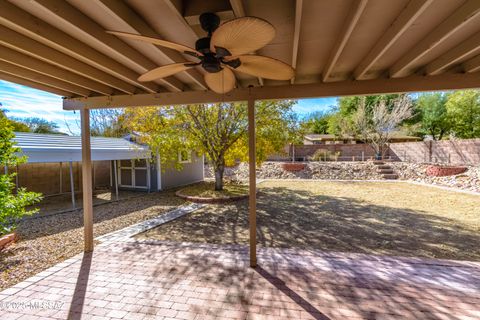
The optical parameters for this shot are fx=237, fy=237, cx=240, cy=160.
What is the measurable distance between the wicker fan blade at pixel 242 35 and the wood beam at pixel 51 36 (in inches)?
60.1

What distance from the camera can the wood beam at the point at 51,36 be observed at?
5.92 ft

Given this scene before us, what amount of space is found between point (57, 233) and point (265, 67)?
5.57 metres

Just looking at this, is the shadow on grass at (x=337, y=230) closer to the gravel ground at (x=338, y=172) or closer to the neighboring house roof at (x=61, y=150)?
the neighboring house roof at (x=61, y=150)

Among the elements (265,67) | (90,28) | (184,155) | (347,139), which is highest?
(347,139)

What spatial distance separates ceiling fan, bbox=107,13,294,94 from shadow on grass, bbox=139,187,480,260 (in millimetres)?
3214

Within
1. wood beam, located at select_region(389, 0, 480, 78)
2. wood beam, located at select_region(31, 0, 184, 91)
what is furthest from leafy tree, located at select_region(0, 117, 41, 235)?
wood beam, located at select_region(389, 0, 480, 78)

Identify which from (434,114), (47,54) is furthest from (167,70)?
(434,114)

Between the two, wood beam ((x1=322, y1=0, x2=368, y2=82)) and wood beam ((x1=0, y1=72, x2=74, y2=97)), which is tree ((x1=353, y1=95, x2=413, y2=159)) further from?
wood beam ((x1=0, y1=72, x2=74, y2=97))

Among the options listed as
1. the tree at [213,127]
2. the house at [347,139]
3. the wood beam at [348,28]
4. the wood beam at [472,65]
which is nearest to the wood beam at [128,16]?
the wood beam at [348,28]

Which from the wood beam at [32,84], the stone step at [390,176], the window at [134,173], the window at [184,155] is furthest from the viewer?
the stone step at [390,176]

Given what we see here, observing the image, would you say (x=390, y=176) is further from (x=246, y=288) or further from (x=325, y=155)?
(x=246, y=288)

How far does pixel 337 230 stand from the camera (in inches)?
203

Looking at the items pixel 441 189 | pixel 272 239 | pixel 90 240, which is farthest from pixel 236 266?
pixel 441 189

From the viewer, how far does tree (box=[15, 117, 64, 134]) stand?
1936 cm
